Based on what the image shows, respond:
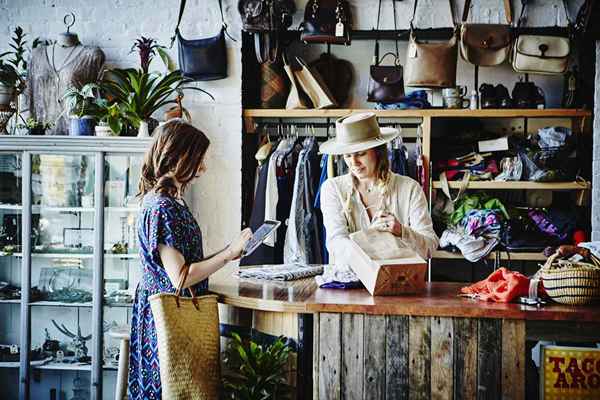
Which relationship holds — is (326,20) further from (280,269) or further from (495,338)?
(495,338)

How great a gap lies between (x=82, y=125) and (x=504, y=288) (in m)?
3.15

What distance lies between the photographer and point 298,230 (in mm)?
4922

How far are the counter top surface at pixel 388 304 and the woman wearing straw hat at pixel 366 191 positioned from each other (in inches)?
16.2

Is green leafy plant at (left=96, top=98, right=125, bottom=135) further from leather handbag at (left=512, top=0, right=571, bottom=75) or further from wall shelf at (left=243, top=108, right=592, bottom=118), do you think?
leather handbag at (left=512, top=0, right=571, bottom=75)

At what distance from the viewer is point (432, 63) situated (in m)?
4.88

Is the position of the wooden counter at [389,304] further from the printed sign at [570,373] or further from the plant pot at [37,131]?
the plant pot at [37,131]

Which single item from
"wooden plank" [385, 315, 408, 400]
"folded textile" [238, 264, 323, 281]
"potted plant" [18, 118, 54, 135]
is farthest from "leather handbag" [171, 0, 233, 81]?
"wooden plank" [385, 315, 408, 400]

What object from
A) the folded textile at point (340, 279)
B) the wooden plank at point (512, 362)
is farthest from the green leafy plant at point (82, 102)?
the wooden plank at point (512, 362)

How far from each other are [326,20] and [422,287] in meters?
2.67

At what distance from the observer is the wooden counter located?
2.52 metres

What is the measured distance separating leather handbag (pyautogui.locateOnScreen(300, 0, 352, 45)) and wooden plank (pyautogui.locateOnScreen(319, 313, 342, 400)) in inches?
111

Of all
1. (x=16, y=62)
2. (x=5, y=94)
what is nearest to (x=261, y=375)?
(x=5, y=94)

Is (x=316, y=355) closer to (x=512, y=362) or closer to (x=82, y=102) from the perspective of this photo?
(x=512, y=362)

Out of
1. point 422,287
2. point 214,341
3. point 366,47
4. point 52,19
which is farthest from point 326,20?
point 214,341
